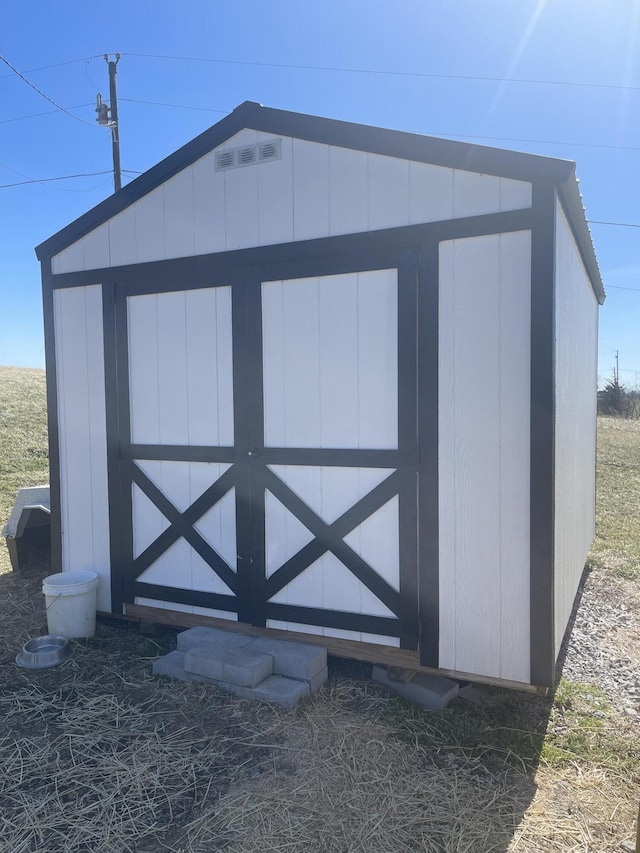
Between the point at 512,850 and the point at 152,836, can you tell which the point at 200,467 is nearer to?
the point at 152,836

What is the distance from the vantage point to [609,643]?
4.37 metres

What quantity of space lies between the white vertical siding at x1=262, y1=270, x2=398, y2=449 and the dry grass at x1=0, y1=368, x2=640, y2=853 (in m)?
1.46

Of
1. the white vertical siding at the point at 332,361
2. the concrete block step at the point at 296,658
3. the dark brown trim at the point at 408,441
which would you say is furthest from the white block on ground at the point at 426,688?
the white vertical siding at the point at 332,361

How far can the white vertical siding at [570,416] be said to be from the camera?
345cm

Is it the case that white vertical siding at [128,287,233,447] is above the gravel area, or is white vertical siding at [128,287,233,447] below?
above

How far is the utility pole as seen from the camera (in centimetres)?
1214

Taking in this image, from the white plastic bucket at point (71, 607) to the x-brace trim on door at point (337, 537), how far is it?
1.31 m

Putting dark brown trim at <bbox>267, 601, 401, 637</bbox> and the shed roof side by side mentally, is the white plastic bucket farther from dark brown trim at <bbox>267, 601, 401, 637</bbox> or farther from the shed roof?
the shed roof

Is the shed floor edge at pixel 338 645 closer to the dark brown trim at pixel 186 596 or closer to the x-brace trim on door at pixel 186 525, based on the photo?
the dark brown trim at pixel 186 596

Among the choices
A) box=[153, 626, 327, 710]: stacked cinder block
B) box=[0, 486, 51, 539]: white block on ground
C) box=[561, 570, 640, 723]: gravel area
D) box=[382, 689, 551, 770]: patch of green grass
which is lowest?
box=[561, 570, 640, 723]: gravel area

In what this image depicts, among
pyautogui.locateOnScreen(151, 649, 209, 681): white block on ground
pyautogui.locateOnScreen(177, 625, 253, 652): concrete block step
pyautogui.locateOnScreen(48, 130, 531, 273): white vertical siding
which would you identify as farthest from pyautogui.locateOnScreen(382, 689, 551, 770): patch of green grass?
pyautogui.locateOnScreen(48, 130, 531, 273): white vertical siding

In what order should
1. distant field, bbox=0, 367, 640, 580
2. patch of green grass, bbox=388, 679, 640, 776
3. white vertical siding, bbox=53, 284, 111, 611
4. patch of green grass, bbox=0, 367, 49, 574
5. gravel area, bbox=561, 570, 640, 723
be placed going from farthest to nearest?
patch of green grass, bbox=0, 367, 49, 574
distant field, bbox=0, 367, 640, 580
white vertical siding, bbox=53, 284, 111, 611
gravel area, bbox=561, 570, 640, 723
patch of green grass, bbox=388, 679, 640, 776

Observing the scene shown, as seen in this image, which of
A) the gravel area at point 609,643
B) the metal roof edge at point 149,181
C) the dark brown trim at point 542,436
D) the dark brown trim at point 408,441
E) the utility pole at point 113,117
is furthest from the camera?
the utility pole at point 113,117

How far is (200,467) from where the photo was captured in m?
4.10
